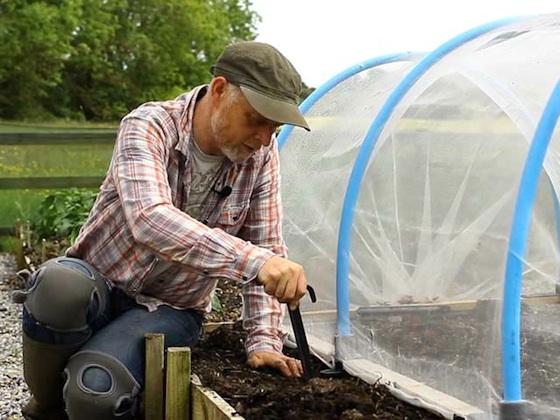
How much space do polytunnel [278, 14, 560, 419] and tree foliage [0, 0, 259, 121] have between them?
2153 cm

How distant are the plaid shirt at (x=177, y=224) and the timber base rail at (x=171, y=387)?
0.57 ft

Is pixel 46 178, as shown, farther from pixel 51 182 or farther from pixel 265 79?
pixel 265 79

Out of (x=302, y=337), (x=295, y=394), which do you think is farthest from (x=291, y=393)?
(x=302, y=337)

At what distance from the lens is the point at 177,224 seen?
7.27 ft

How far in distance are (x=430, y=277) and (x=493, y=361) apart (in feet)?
1.79

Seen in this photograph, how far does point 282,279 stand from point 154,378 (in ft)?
2.06

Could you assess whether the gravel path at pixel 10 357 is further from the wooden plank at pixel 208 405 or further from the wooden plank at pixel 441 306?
the wooden plank at pixel 441 306

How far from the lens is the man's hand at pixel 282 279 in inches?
83.8

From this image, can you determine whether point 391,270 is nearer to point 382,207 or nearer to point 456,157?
point 382,207

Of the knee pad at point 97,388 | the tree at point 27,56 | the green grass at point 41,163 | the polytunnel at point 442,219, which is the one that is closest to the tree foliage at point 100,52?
the tree at point 27,56

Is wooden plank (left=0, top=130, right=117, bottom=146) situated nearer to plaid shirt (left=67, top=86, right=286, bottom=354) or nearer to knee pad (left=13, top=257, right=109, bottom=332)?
plaid shirt (left=67, top=86, right=286, bottom=354)

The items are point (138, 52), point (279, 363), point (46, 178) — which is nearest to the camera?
point (279, 363)

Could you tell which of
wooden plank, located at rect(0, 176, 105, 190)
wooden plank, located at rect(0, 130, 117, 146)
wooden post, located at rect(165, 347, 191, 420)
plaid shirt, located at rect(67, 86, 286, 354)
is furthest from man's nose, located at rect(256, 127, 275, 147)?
wooden plank, located at rect(0, 130, 117, 146)

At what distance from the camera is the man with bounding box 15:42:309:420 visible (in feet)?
7.36
